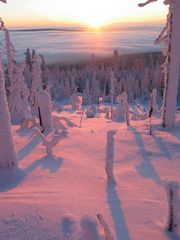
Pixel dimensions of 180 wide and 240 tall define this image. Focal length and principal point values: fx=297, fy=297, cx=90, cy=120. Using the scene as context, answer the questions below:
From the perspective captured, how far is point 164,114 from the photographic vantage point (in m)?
12.8

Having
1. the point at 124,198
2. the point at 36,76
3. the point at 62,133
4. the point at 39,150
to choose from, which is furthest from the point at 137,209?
the point at 36,76

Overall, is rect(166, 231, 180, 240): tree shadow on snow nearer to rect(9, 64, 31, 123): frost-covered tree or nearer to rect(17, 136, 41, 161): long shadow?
rect(17, 136, 41, 161): long shadow

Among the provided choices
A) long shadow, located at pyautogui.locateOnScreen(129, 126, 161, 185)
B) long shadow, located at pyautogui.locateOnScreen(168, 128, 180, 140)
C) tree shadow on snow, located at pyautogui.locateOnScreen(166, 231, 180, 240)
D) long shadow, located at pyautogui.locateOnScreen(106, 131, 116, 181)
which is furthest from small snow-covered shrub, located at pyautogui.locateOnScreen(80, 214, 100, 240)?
long shadow, located at pyautogui.locateOnScreen(168, 128, 180, 140)

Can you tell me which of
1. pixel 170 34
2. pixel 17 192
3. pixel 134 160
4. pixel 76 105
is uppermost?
pixel 170 34

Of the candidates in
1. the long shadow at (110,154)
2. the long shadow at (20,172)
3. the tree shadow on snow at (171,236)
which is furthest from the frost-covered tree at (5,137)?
the tree shadow on snow at (171,236)

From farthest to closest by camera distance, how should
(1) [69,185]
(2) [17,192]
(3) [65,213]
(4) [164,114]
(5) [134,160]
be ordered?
(4) [164,114] < (5) [134,160] < (1) [69,185] < (2) [17,192] < (3) [65,213]

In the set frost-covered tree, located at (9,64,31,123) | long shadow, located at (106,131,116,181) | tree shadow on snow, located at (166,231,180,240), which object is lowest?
frost-covered tree, located at (9,64,31,123)

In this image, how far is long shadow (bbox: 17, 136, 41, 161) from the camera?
8.32 meters

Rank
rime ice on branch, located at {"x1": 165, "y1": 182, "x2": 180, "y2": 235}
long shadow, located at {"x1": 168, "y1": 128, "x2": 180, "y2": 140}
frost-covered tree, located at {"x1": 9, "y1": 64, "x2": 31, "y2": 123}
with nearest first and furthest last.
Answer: rime ice on branch, located at {"x1": 165, "y1": 182, "x2": 180, "y2": 235}, long shadow, located at {"x1": 168, "y1": 128, "x2": 180, "y2": 140}, frost-covered tree, located at {"x1": 9, "y1": 64, "x2": 31, "y2": 123}

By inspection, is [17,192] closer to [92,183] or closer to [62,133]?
[92,183]

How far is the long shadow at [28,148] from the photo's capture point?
832 cm

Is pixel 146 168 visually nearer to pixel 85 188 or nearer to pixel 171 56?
pixel 85 188

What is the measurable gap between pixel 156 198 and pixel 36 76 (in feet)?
82.0

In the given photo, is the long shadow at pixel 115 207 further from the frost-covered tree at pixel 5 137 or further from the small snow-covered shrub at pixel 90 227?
the frost-covered tree at pixel 5 137
